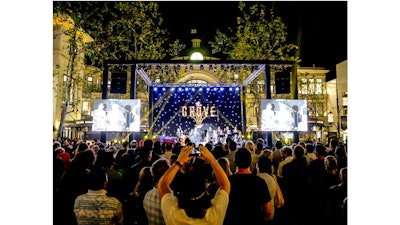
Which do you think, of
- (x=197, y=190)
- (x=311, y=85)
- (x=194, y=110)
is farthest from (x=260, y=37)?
(x=311, y=85)

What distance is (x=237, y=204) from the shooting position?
360cm

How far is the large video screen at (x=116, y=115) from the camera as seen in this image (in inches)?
468

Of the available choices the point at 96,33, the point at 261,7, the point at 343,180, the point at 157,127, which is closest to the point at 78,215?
the point at 343,180

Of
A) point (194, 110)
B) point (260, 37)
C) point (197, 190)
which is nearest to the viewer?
point (197, 190)

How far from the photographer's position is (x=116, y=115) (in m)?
12.0

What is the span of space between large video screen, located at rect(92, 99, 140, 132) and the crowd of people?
4.83 metres

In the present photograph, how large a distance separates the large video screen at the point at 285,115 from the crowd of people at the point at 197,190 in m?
4.96

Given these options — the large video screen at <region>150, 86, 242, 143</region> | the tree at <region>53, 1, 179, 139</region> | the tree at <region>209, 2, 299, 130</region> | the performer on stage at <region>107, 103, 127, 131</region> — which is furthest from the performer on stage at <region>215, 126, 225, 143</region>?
the performer on stage at <region>107, 103, 127, 131</region>

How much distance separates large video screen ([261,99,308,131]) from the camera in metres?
12.1

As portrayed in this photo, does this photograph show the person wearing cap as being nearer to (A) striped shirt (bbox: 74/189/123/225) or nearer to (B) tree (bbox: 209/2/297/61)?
(A) striped shirt (bbox: 74/189/123/225)

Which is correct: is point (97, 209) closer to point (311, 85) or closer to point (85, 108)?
point (85, 108)

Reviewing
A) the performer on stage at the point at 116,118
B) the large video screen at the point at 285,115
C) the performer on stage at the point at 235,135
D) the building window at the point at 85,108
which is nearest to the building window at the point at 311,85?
the performer on stage at the point at 235,135

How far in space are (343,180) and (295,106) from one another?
782 centimetres

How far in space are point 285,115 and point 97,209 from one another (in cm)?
967
